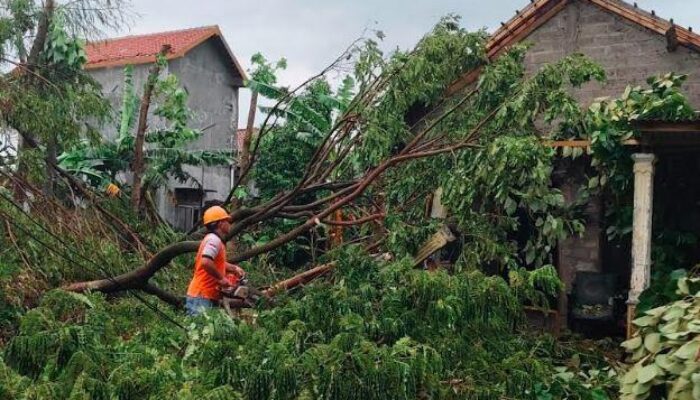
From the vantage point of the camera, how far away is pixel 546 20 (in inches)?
350

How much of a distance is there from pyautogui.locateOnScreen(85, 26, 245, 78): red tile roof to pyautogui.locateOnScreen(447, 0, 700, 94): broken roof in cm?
882

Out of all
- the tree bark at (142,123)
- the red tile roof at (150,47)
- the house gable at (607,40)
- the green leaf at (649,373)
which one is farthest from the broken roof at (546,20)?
the red tile roof at (150,47)

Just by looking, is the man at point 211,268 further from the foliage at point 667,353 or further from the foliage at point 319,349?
the foliage at point 667,353

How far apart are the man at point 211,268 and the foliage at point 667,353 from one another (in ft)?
9.29

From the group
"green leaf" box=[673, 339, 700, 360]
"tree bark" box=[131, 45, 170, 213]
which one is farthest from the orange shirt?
"tree bark" box=[131, 45, 170, 213]

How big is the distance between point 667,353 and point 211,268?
121 inches

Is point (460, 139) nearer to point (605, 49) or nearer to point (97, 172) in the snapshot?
point (605, 49)

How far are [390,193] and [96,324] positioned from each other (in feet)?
12.4

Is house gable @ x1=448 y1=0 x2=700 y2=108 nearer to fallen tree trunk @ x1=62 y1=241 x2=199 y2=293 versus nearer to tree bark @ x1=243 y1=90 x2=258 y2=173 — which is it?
tree bark @ x1=243 y1=90 x2=258 y2=173

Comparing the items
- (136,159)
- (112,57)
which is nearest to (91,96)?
(136,159)

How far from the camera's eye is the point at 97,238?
21.6 feet

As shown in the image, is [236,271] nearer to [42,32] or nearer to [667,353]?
[667,353]

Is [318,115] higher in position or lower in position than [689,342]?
higher

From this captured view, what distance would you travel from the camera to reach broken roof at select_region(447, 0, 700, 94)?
26.3 feet
